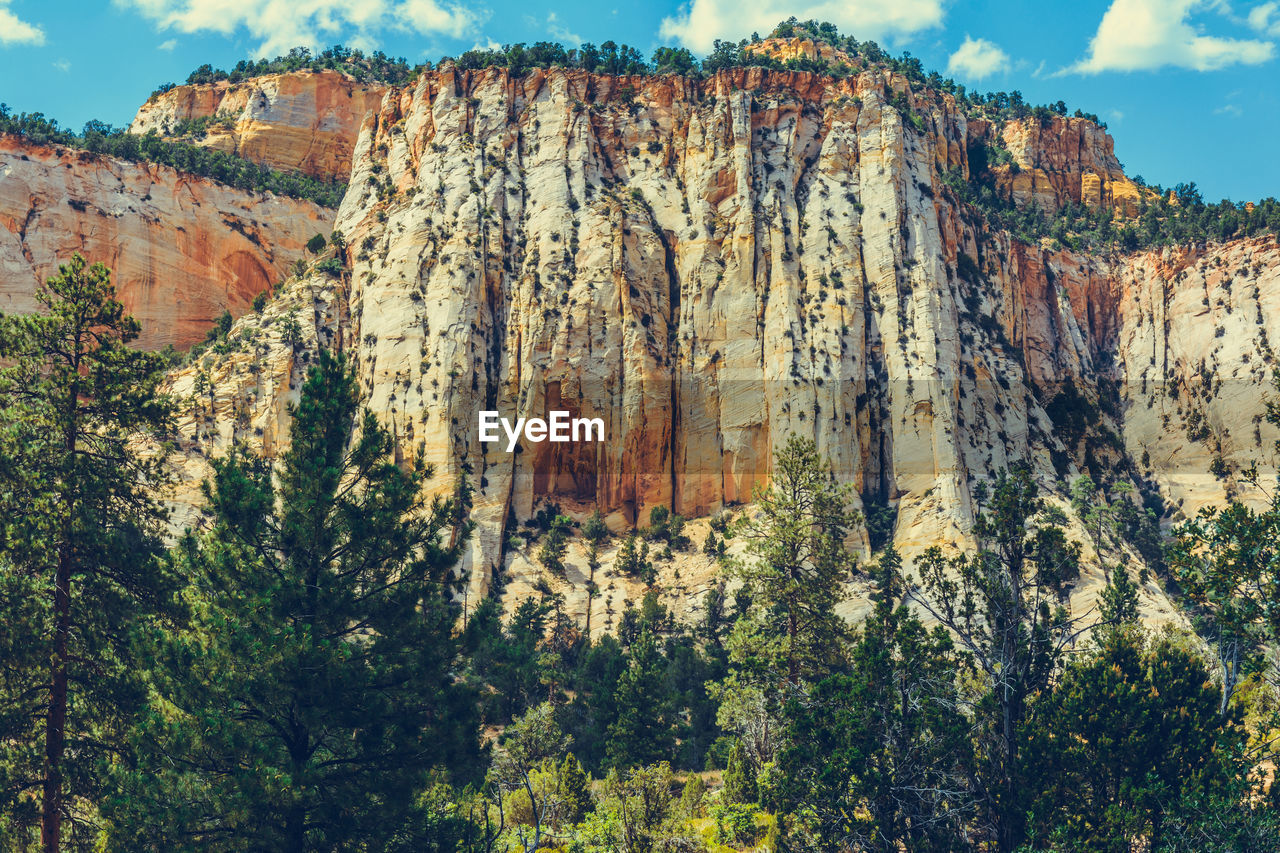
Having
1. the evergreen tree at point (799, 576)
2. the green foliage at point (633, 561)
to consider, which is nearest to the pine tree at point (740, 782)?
the evergreen tree at point (799, 576)

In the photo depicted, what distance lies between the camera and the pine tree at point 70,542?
21.5 meters

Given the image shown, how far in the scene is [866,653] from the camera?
23891mm

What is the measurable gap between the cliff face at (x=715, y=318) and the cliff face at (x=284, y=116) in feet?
47.7

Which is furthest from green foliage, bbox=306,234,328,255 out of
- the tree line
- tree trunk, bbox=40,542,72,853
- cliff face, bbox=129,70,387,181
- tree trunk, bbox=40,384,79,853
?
tree trunk, bbox=40,542,72,853

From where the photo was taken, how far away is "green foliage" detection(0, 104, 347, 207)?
7381 centimetres

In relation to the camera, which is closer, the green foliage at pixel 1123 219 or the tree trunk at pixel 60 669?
the tree trunk at pixel 60 669

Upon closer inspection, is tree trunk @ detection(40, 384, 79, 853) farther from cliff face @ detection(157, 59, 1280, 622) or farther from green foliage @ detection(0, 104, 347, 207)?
green foliage @ detection(0, 104, 347, 207)

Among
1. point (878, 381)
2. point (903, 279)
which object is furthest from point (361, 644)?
point (903, 279)

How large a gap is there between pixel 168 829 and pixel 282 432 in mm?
43237

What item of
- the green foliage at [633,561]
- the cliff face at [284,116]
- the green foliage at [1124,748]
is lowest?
the green foliage at [1124,748]

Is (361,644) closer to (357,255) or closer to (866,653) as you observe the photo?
(866,653)

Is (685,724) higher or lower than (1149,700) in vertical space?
lower

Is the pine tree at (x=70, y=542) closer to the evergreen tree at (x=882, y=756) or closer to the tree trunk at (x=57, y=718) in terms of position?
the tree trunk at (x=57, y=718)

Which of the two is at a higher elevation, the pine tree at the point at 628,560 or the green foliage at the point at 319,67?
the green foliage at the point at 319,67
